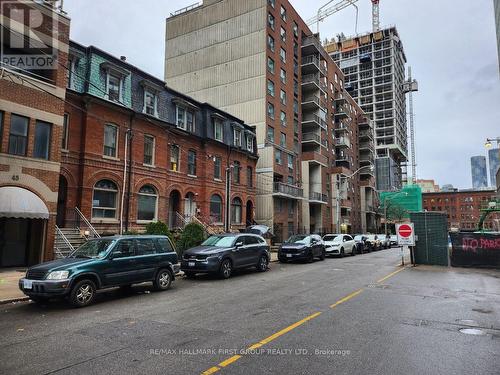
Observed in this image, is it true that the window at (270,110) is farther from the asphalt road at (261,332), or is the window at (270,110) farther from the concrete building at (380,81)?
the concrete building at (380,81)

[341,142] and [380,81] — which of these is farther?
[380,81]

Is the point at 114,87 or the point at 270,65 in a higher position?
the point at 270,65

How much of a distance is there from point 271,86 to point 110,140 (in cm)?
2369

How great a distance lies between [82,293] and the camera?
895 cm

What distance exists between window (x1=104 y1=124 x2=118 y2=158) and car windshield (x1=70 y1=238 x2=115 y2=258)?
1136cm

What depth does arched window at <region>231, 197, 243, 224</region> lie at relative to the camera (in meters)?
31.6

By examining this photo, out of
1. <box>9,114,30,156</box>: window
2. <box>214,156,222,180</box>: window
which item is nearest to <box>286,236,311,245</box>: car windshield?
<box>214,156,222,180</box>: window

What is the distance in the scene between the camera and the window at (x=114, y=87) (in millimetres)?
21003

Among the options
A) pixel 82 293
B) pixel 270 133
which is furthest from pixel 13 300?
pixel 270 133

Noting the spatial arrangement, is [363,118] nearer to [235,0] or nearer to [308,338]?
[235,0]

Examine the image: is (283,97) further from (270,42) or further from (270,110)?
(270,42)

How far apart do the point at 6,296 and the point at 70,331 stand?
443cm

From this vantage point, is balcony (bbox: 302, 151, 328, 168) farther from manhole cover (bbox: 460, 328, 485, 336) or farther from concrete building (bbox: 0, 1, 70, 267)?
manhole cover (bbox: 460, 328, 485, 336)

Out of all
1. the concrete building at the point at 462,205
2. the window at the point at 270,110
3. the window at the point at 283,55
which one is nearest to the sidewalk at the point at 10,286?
the window at the point at 270,110
